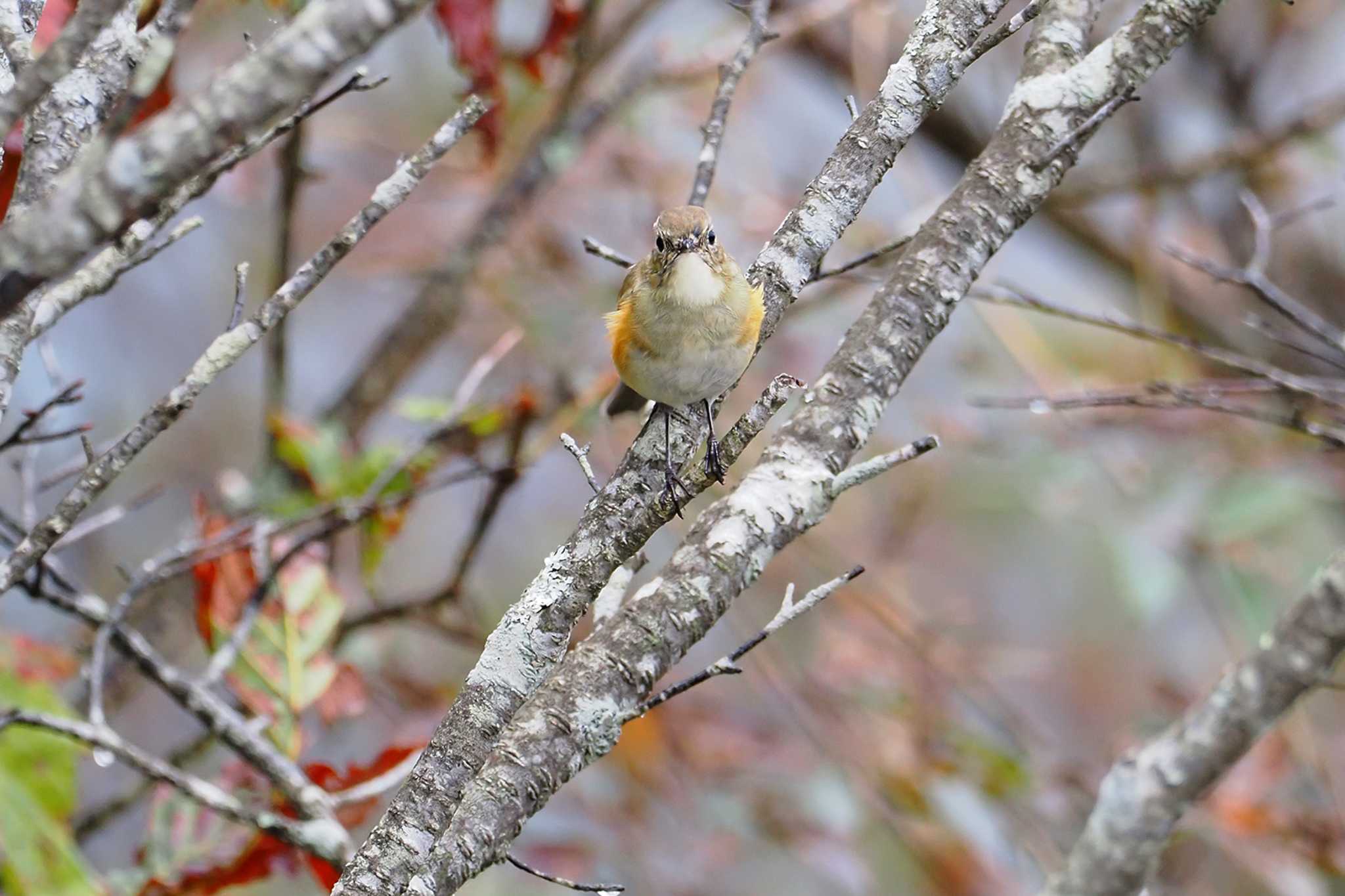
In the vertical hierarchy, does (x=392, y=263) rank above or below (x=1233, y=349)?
above

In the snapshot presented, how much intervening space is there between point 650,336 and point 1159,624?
571 centimetres

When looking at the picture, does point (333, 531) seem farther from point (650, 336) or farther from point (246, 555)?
point (650, 336)

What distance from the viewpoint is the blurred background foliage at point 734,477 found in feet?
11.5

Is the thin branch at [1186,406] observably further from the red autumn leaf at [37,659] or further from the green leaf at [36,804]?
the red autumn leaf at [37,659]

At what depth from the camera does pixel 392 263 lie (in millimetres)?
5723

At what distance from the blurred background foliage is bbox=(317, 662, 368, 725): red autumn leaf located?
25 mm

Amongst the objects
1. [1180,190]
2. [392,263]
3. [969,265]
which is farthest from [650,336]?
[1180,190]

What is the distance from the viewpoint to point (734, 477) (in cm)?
478

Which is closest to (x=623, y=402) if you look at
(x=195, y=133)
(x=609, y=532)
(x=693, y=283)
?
(x=693, y=283)

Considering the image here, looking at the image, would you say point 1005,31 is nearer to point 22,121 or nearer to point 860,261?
point 860,261

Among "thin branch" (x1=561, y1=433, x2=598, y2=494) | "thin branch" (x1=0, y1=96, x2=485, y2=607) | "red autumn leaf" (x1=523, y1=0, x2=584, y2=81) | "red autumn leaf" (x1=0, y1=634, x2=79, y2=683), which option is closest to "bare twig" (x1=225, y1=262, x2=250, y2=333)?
"thin branch" (x1=0, y1=96, x2=485, y2=607)

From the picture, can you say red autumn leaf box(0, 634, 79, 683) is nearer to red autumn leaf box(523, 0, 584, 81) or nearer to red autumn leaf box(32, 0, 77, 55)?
red autumn leaf box(32, 0, 77, 55)

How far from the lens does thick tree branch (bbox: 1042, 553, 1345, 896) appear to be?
114 centimetres

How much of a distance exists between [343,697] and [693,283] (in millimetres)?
1399
